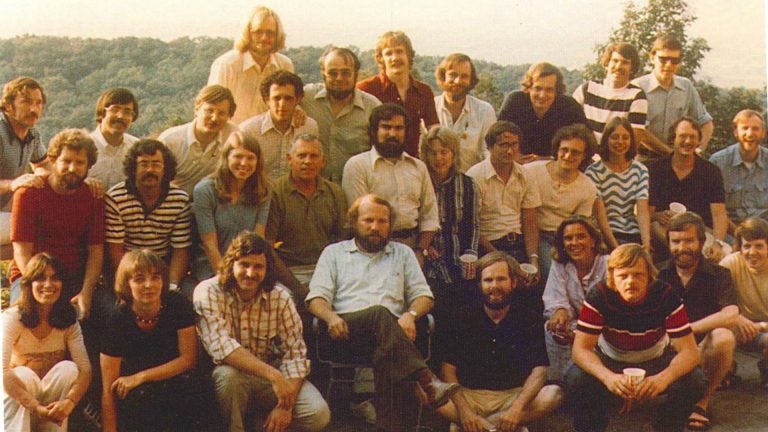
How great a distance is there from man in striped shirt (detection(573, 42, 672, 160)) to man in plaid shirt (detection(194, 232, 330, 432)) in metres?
2.50

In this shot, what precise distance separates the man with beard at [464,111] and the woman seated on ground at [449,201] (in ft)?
1.05

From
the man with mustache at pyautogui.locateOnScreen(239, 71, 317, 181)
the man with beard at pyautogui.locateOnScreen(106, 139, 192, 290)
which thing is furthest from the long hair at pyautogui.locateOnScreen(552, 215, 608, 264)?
the man with beard at pyautogui.locateOnScreen(106, 139, 192, 290)

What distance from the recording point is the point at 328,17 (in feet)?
18.5

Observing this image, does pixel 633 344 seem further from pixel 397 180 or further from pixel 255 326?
pixel 255 326

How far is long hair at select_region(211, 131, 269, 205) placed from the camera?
17.5ft

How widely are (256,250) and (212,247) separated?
1.78 feet

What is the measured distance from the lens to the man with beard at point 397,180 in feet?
18.7

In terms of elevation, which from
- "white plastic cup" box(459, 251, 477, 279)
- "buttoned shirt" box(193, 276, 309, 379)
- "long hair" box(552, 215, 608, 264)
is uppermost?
"long hair" box(552, 215, 608, 264)

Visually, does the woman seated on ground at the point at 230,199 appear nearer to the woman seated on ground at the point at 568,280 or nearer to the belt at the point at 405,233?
the belt at the point at 405,233

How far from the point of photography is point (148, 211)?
5.24m

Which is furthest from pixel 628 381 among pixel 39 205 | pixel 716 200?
pixel 39 205

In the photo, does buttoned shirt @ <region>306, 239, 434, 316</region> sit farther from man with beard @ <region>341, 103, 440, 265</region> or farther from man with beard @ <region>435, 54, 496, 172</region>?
man with beard @ <region>435, 54, 496, 172</region>

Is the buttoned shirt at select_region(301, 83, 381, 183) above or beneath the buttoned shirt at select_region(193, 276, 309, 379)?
above

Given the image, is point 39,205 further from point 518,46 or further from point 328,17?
point 518,46
